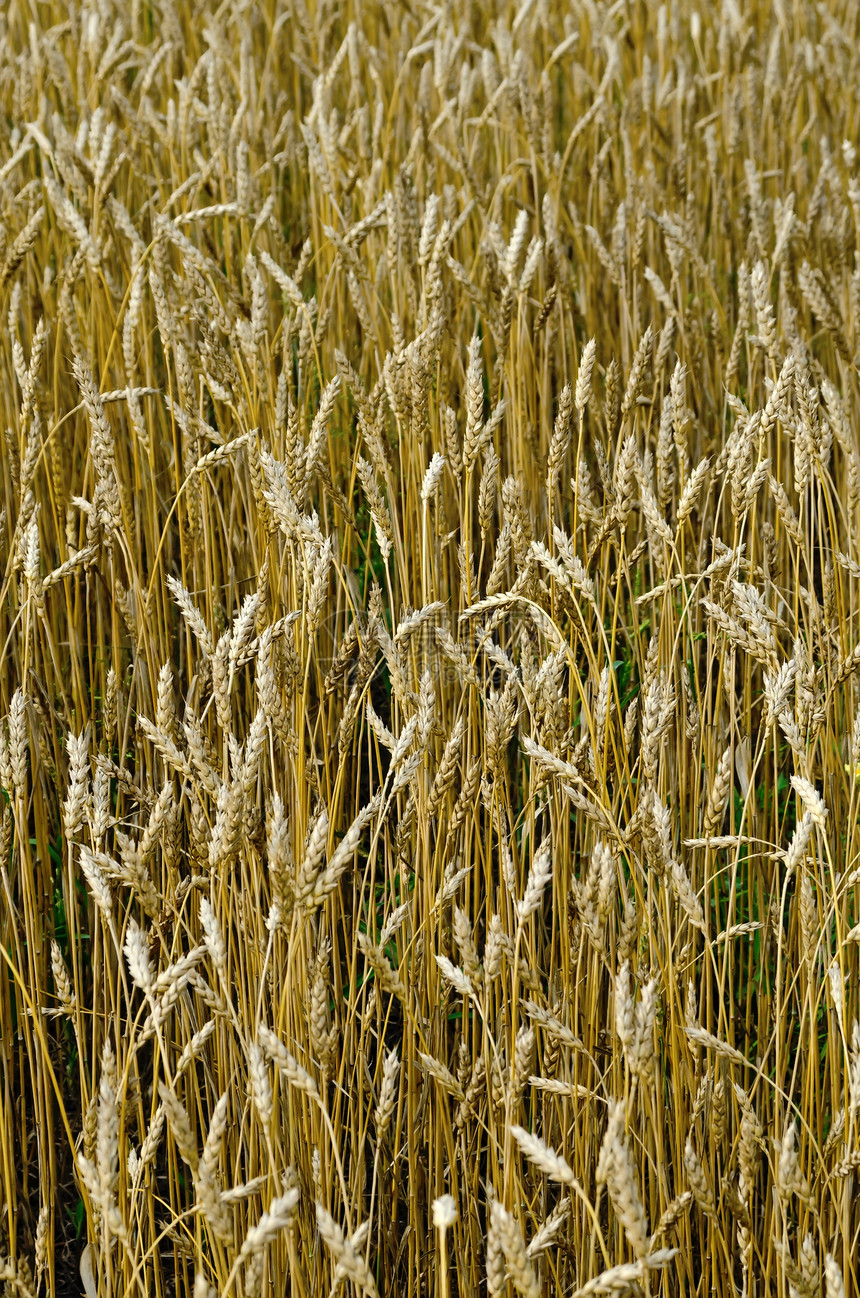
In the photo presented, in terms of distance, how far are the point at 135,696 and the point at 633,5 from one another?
222 cm

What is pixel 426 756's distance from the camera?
1.11m

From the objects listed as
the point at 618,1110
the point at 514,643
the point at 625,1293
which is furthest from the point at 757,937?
the point at 618,1110

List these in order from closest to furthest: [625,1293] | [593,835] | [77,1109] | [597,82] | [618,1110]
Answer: [618,1110]
[625,1293]
[593,835]
[77,1109]
[597,82]

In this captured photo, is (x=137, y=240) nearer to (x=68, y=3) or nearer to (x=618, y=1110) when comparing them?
(x=618, y=1110)

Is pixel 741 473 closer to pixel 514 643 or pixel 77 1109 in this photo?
pixel 514 643

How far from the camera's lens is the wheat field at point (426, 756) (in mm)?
861

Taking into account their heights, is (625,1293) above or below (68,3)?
below

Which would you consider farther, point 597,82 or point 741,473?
point 597,82

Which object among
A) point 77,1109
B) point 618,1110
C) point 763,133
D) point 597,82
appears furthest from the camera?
point 597,82

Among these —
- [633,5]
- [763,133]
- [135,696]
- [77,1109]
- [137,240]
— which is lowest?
[77,1109]

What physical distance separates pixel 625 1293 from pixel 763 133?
A: 2.21 meters

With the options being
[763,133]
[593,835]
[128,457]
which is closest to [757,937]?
[593,835]

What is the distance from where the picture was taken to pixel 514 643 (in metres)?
1.42

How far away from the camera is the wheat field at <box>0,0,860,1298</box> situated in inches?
33.9
